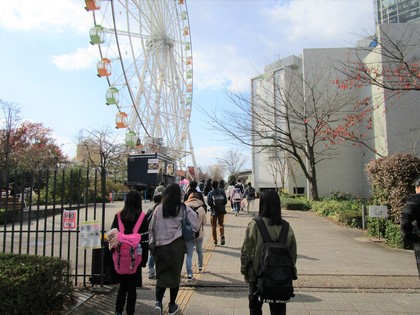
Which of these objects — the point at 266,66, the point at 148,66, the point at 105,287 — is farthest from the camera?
the point at 148,66

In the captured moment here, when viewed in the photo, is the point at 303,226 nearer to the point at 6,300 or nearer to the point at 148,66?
the point at 6,300

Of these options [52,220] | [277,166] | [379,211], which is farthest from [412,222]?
[277,166]

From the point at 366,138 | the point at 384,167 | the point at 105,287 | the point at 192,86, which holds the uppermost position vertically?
the point at 192,86

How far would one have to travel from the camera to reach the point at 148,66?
2531cm

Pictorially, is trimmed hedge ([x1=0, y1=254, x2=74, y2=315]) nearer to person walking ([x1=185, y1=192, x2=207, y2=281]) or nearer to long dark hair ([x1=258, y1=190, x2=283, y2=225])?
person walking ([x1=185, y1=192, x2=207, y2=281])

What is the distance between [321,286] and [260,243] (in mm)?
3189

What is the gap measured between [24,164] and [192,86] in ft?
54.2

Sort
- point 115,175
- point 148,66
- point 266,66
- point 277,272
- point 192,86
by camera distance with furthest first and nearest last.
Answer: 1. point 115,175
2. point 192,86
3. point 148,66
4. point 266,66
5. point 277,272

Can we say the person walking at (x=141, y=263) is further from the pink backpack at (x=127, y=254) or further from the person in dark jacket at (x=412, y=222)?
the person in dark jacket at (x=412, y=222)

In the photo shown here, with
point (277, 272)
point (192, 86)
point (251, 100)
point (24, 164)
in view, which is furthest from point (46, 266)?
point (192, 86)

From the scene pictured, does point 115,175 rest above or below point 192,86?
below

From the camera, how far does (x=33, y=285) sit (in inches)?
165

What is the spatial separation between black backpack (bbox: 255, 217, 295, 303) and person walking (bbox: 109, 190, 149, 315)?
178 centimetres

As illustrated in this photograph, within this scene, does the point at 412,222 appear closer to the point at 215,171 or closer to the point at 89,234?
the point at 89,234
